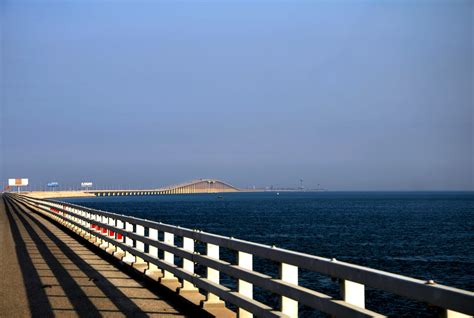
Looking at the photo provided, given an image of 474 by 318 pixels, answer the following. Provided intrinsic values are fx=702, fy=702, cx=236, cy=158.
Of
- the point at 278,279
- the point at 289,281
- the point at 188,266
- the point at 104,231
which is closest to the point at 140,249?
the point at 188,266

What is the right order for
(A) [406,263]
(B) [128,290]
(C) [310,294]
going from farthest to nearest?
1. (A) [406,263]
2. (B) [128,290]
3. (C) [310,294]

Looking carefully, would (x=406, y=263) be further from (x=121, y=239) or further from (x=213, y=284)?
(x=213, y=284)

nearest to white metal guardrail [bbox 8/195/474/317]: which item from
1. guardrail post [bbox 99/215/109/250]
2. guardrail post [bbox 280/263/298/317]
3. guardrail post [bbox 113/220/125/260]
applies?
guardrail post [bbox 280/263/298/317]

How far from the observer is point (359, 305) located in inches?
242

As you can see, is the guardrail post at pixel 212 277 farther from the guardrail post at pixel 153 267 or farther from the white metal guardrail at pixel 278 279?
the guardrail post at pixel 153 267

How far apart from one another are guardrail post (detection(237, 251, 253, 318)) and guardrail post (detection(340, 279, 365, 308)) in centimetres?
283

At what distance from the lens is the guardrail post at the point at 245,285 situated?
900 centimetres

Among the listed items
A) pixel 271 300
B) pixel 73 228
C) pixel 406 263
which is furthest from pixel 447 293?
pixel 406 263

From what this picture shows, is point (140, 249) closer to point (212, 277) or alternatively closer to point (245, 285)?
point (212, 277)

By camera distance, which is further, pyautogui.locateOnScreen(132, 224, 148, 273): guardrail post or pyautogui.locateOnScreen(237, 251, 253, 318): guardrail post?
pyautogui.locateOnScreen(132, 224, 148, 273): guardrail post

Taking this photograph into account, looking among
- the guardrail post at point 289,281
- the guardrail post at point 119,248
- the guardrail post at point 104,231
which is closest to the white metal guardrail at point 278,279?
the guardrail post at point 289,281

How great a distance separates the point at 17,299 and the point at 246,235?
49.6 m

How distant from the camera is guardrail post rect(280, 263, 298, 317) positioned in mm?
7541

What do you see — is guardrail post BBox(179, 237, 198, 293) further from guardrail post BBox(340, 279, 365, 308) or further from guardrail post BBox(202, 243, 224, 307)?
guardrail post BBox(340, 279, 365, 308)
